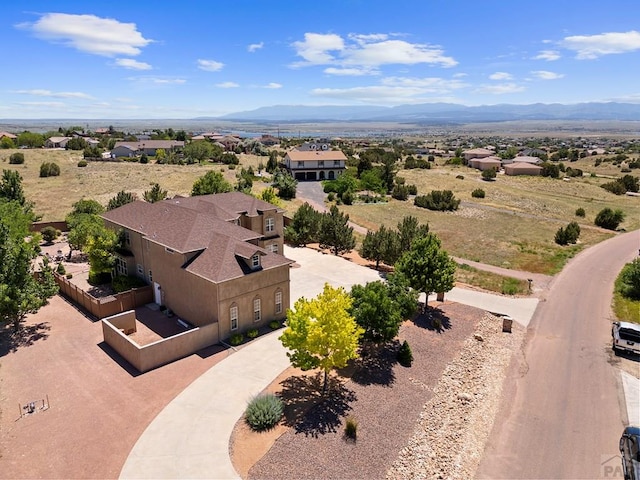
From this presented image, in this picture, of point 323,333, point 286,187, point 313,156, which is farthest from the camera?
point 313,156

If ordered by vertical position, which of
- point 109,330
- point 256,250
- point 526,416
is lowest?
point 526,416

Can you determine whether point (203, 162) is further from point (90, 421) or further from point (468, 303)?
point (90, 421)

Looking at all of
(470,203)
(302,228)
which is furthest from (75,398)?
(470,203)

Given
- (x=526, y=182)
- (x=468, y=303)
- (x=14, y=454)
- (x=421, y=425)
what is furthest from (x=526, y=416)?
(x=526, y=182)

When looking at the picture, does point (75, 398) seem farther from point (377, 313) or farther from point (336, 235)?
point (336, 235)

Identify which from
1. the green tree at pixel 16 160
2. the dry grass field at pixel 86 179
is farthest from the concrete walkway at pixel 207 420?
the green tree at pixel 16 160

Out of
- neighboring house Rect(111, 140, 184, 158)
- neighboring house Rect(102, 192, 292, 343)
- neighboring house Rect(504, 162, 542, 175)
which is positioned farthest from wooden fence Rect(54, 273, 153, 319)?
neighboring house Rect(504, 162, 542, 175)
